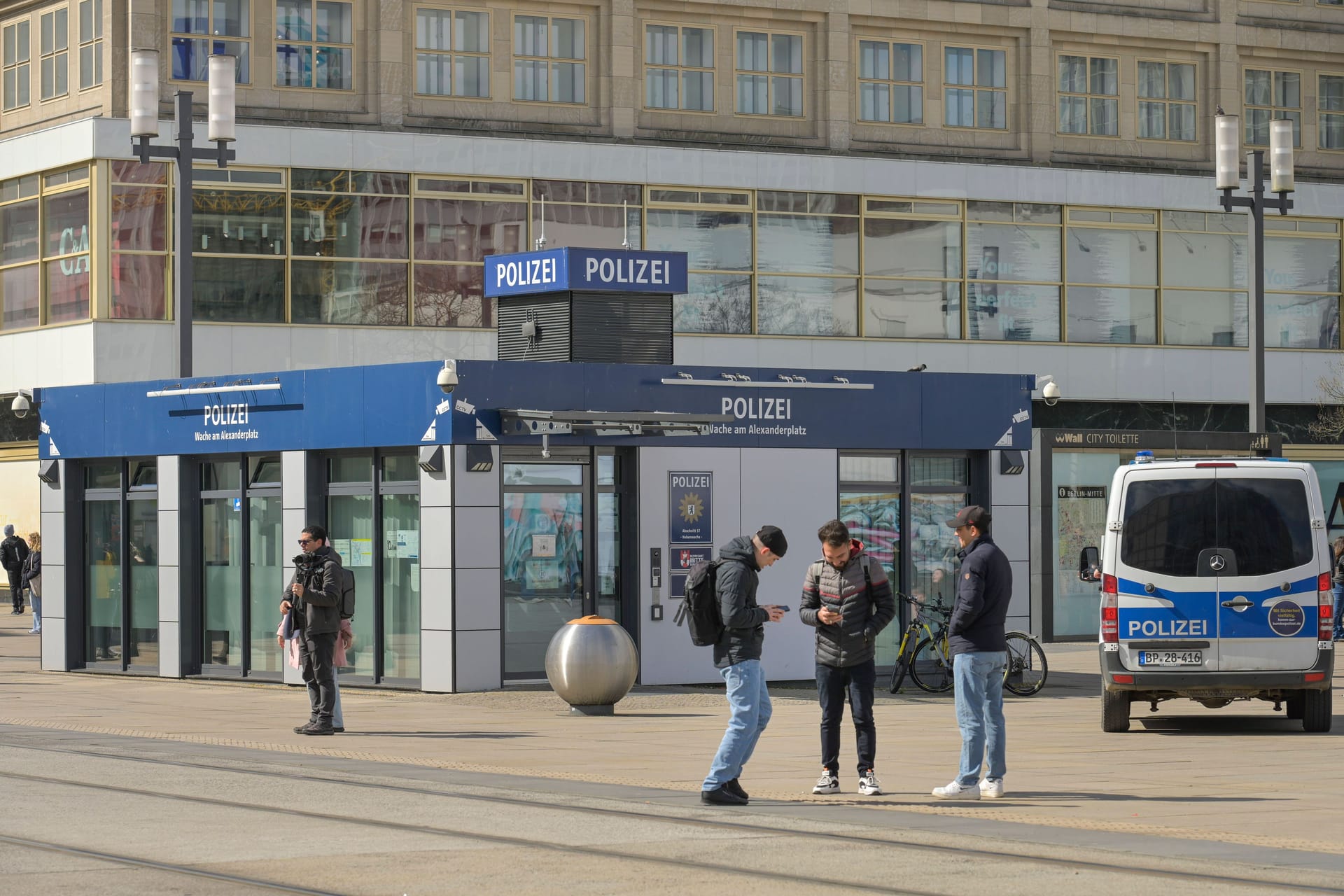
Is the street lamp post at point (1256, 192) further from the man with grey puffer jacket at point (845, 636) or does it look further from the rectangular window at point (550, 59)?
the man with grey puffer jacket at point (845, 636)

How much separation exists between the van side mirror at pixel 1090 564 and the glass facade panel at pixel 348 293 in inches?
931

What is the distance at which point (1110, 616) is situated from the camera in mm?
18328

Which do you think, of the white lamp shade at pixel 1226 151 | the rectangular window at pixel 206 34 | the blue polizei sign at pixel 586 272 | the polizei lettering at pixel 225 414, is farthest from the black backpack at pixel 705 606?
the rectangular window at pixel 206 34

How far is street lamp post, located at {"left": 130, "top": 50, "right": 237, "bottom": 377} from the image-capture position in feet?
A: 84.5

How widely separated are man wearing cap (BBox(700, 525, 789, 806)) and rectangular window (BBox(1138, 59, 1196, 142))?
36513 mm

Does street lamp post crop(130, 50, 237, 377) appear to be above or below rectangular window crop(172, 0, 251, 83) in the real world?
below

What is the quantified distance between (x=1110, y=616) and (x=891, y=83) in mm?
28544

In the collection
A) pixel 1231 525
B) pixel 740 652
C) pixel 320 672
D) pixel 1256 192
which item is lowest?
pixel 320 672

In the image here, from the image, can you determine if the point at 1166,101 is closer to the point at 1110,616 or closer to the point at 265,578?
the point at 265,578

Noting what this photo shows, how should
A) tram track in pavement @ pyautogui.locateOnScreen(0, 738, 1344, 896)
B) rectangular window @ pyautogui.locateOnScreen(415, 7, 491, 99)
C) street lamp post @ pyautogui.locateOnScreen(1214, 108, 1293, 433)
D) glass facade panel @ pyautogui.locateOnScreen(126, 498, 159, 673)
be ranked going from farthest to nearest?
rectangular window @ pyautogui.locateOnScreen(415, 7, 491, 99), street lamp post @ pyautogui.locateOnScreen(1214, 108, 1293, 433), glass facade panel @ pyautogui.locateOnScreen(126, 498, 159, 673), tram track in pavement @ pyautogui.locateOnScreen(0, 738, 1344, 896)

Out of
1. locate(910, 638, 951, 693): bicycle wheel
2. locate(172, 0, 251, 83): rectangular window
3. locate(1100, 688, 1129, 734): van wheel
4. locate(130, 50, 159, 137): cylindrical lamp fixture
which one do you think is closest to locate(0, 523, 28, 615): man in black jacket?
locate(172, 0, 251, 83): rectangular window

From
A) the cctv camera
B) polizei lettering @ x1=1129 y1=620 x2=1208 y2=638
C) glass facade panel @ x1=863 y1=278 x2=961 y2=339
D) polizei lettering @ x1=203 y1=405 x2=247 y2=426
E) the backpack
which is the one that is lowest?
polizei lettering @ x1=1129 y1=620 x2=1208 y2=638

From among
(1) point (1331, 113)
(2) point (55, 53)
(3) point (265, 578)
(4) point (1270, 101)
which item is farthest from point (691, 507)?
(1) point (1331, 113)

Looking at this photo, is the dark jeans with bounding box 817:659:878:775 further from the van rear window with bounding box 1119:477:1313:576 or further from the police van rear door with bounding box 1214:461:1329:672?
the police van rear door with bounding box 1214:461:1329:672
